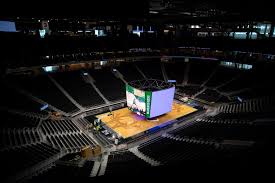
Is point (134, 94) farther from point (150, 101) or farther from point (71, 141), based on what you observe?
point (71, 141)

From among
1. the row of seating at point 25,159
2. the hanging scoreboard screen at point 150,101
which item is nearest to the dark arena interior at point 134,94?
the row of seating at point 25,159

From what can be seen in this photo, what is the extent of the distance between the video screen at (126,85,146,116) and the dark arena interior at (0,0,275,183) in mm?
201

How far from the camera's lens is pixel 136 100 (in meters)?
27.8

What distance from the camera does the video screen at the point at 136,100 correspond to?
2663 cm

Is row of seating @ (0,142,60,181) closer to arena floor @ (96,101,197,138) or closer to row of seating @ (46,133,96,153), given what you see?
row of seating @ (46,133,96,153)

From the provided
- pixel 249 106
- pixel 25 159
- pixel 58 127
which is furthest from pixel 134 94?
pixel 249 106

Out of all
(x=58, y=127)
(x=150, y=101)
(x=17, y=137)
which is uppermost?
(x=150, y=101)

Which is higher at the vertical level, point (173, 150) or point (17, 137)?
point (17, 137)

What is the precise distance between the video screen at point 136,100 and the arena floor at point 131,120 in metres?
1.24

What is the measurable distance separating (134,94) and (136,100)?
0.88 m

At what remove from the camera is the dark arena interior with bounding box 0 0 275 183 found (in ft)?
53.7

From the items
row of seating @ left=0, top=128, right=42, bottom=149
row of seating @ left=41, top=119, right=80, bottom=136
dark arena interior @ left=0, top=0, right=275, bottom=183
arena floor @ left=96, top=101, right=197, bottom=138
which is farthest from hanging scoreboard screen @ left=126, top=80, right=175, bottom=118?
row of seating @ left=0, top=128, right=42, bottom=149

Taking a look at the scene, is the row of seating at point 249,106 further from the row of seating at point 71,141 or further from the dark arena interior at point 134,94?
the row of seating at point 71,141

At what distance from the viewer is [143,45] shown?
47.7 m
